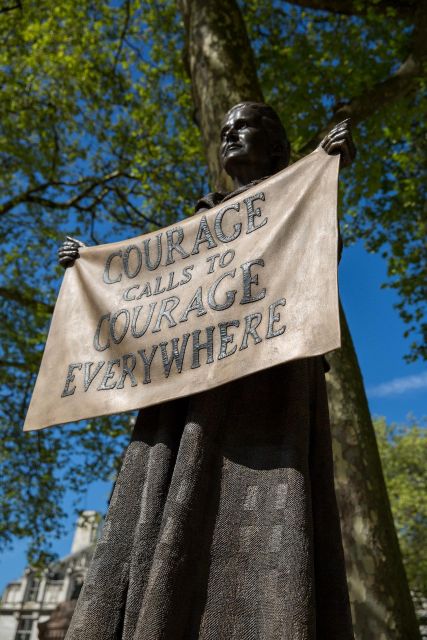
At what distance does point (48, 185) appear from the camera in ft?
46.8

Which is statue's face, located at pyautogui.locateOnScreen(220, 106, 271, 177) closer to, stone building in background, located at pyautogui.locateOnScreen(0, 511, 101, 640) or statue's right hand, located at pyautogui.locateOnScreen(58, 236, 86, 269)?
statue's right hand, located at pyautogui.locateOnScreen(58, 236, 86, 269)

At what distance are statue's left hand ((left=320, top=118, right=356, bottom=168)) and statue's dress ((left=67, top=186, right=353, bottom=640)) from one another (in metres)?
0.85

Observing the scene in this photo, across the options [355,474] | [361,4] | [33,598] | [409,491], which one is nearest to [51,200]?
[361,4]

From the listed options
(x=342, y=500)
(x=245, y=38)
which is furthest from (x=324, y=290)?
(x=245, y=38)

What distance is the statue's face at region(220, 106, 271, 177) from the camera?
2.90 meters

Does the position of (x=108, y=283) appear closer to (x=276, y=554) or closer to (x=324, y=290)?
(x=324, y=290)

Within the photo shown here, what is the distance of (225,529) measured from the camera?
2.03 m

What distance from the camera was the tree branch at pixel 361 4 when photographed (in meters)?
9.67

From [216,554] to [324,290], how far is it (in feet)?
3.14

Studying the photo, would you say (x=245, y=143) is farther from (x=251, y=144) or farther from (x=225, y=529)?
(x=225, y=529)

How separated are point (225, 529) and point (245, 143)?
172cm

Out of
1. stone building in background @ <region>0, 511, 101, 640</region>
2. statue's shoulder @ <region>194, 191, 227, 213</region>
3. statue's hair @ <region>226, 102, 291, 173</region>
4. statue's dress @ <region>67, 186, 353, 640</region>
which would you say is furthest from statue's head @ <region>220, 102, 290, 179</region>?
stone building in background @ <region>0, 511, 101, 640</region>

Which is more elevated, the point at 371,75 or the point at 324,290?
the point at 371,75

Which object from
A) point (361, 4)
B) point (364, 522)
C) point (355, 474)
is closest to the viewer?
point (364, 522)
